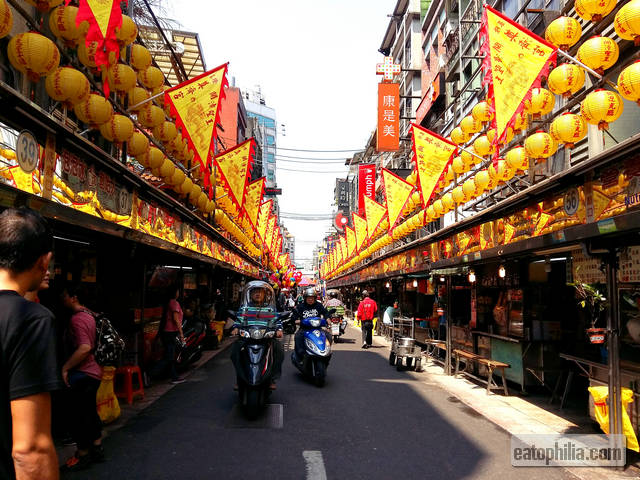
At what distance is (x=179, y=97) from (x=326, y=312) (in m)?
6.00

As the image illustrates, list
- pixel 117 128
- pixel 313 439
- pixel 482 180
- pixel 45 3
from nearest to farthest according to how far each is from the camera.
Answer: pixel 45 3 → pixel 313 439 → pixel 117 128 → pixel 482 180

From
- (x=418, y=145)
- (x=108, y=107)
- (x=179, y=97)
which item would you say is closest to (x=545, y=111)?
(x=418, y=145)

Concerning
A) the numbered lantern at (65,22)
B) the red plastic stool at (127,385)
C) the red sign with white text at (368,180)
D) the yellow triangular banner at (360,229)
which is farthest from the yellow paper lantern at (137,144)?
the red sign with white text at (368,180)

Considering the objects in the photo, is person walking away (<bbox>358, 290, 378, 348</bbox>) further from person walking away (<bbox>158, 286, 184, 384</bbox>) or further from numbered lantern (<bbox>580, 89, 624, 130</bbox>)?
numbered lantern (<bbox>580, 89, 624, 130</bbox>)

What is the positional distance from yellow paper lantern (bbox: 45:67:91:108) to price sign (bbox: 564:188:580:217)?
24.6 feet

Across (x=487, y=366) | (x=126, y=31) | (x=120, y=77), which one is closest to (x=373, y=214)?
(x=487, y=366)

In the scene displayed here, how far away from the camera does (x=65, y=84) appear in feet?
21.7

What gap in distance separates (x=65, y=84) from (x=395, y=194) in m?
12.9

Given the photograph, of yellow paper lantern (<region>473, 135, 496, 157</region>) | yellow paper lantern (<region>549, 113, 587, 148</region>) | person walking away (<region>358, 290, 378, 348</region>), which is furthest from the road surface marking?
person walking away (<region>358, 290, 378, 348</region>)

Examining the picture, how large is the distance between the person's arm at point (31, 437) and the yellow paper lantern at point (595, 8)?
29.6 feet

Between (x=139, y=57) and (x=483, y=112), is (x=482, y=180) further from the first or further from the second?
(x=139, y=57)

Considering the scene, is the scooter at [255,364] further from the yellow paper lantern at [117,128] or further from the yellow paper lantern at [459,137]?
the yellow paper lantern at [459,137]

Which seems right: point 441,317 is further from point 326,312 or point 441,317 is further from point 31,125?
point 31,125

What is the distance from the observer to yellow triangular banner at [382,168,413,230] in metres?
17.4
